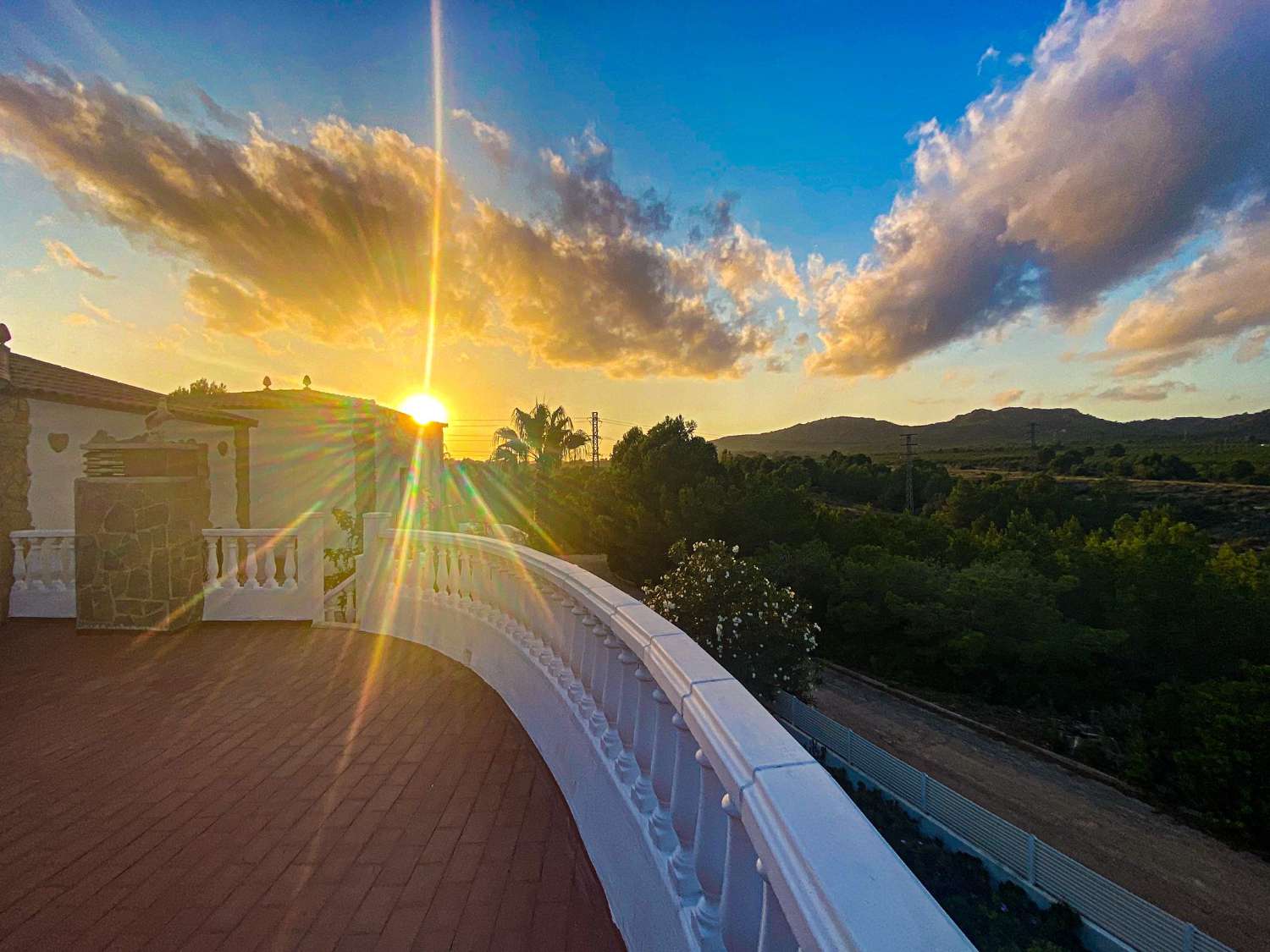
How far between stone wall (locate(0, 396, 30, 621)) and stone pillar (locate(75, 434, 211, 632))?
72.8 inches

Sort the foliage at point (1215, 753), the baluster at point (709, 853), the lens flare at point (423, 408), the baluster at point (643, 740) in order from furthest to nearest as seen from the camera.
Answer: the lens flare at point (423, 408), the foliage at point (1215, 753), the baluster at point (643, 740), the baluster at point (709, 853)

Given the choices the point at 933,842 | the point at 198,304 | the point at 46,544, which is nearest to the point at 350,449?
the point at 198,304

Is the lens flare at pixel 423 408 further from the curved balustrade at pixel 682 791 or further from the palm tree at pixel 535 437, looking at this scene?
the curved balustrade at pixel 682 791

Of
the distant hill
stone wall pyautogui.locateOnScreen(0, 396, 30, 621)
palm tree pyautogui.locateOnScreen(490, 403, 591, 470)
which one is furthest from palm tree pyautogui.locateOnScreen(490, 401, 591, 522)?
the distant hill

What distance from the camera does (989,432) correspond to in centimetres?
11162

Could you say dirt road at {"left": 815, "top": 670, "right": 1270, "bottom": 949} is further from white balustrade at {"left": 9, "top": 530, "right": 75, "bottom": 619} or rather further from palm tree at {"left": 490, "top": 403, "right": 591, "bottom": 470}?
palm tree at {"left": 490, "top": 403, "right": 591, "bottom": 470}

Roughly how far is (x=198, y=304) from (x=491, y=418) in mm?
38920

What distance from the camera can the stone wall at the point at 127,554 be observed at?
6152 millimetres

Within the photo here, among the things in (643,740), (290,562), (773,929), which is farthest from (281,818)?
(290,562)

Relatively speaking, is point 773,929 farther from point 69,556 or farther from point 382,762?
point 69,556

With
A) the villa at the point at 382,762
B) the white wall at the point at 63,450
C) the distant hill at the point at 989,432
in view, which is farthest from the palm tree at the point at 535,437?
the distant hill at the point at 989,432

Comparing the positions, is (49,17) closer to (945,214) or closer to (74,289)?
(74,289)

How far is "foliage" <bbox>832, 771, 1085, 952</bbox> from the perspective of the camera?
20.9 ft

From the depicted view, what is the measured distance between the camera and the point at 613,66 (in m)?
8.80
